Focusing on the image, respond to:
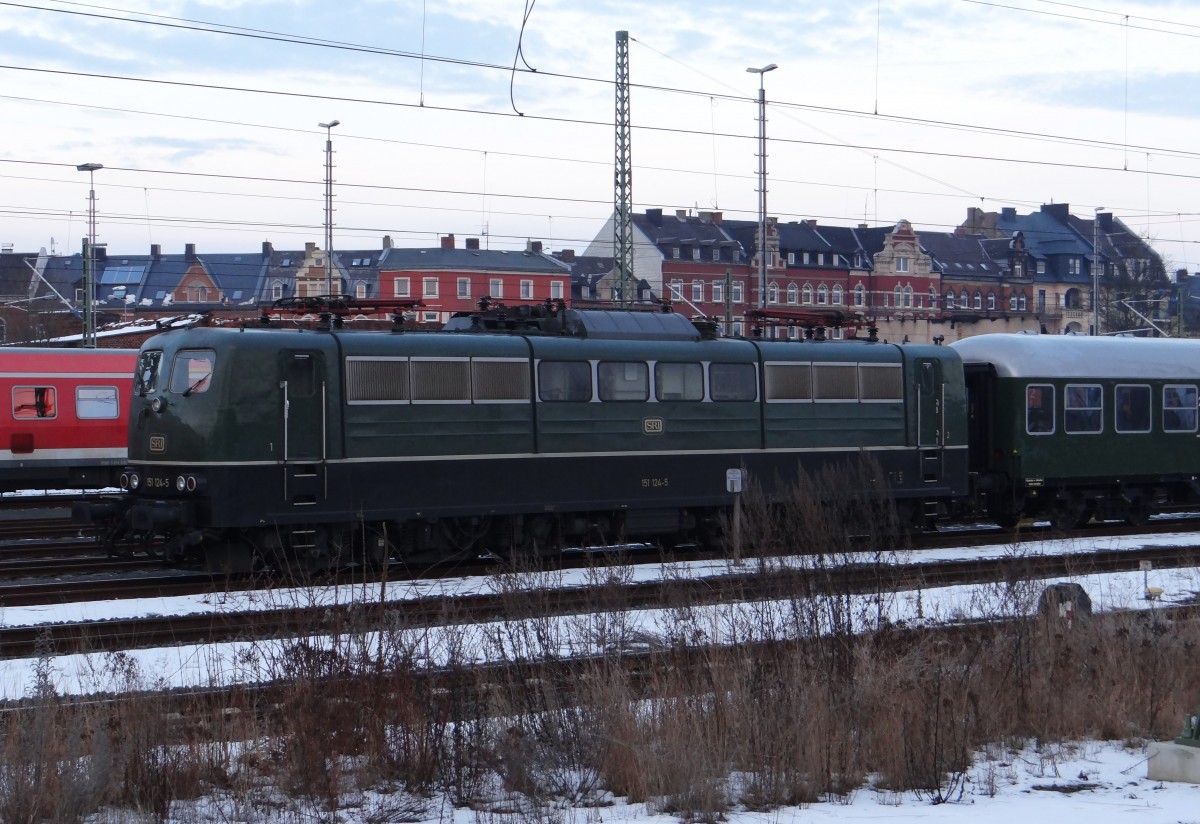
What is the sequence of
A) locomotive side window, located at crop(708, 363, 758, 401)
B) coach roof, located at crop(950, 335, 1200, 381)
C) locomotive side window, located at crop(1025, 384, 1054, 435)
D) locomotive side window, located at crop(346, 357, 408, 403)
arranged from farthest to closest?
coach roof, located at crop(950, 335, 1200, 381) → locomotive side window, located at crop(1025, 384, 1054, 435) → locomotive side window, located at crop(708, 363, 758, 401) → locomotive side window, located at crop(346, 357, 408, 403)

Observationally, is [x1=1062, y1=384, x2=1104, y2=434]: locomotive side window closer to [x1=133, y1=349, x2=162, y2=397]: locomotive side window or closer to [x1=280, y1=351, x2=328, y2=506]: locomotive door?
[x1=280, y1=351, x2=328, y2=506]: locomotive door

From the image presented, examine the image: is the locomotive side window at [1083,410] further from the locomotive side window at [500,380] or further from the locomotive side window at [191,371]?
the locomotive side window at [191,371]

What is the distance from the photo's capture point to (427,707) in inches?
369

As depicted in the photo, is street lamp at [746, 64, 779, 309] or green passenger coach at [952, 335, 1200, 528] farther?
street lamp at [746, 64, 779, 309]

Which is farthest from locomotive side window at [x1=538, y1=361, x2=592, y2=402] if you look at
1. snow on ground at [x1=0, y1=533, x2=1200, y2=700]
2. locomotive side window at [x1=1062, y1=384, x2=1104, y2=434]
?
locomotive side window at [x1=1062, y1=384, x2=1104, y2=434]

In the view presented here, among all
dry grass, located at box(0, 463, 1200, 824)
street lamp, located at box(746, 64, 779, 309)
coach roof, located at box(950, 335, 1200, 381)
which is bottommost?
dry grass, located at box(0, 463, 1200, 824)

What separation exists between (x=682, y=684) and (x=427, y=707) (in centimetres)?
202

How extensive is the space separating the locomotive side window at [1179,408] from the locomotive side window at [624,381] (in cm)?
1153

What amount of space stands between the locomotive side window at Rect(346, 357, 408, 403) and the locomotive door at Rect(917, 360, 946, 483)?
9.11m

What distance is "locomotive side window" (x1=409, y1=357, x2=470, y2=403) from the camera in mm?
18094

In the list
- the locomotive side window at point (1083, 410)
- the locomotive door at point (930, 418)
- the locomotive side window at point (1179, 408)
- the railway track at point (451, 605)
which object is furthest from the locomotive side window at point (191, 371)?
the locomotive side window at point (1179, 408)

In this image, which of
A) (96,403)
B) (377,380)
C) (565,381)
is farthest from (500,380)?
(96,403)

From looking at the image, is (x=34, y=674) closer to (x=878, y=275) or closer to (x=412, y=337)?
(x=412, y=337)

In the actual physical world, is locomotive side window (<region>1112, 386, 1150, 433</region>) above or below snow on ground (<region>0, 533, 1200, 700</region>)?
above
